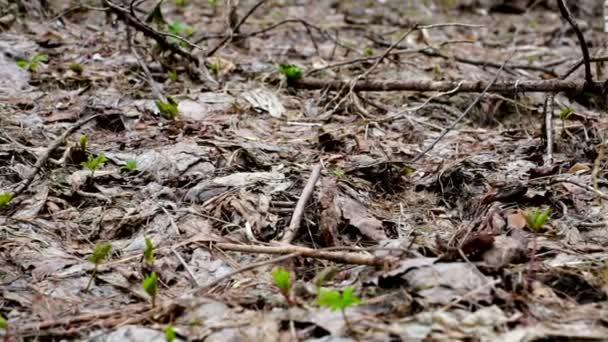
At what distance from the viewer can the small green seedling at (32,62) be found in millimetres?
4586

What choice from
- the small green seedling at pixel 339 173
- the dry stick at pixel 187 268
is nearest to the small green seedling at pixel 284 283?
the dry stick at pixel 187 268

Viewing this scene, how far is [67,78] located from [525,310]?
379cm

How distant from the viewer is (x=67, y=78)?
452 cm

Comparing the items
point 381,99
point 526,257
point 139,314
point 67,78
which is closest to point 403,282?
point 526,257

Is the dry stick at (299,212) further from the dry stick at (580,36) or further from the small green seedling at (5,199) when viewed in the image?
the dry stick at (580,36)

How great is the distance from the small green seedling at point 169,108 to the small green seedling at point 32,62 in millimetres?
1235

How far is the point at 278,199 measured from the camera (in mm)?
2846

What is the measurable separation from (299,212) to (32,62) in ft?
10.1

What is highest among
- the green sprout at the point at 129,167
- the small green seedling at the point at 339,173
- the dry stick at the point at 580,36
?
the dry stick at the point at 580,36

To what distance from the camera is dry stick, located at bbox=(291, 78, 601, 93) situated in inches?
149

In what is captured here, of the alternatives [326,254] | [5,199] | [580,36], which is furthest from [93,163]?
[580,36]

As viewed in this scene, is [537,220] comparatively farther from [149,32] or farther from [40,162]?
[149,32]

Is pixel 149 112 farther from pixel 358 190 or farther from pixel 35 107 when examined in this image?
pixel 358 190

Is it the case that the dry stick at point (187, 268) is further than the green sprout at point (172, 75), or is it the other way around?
the green sprout at point (172, 75)
